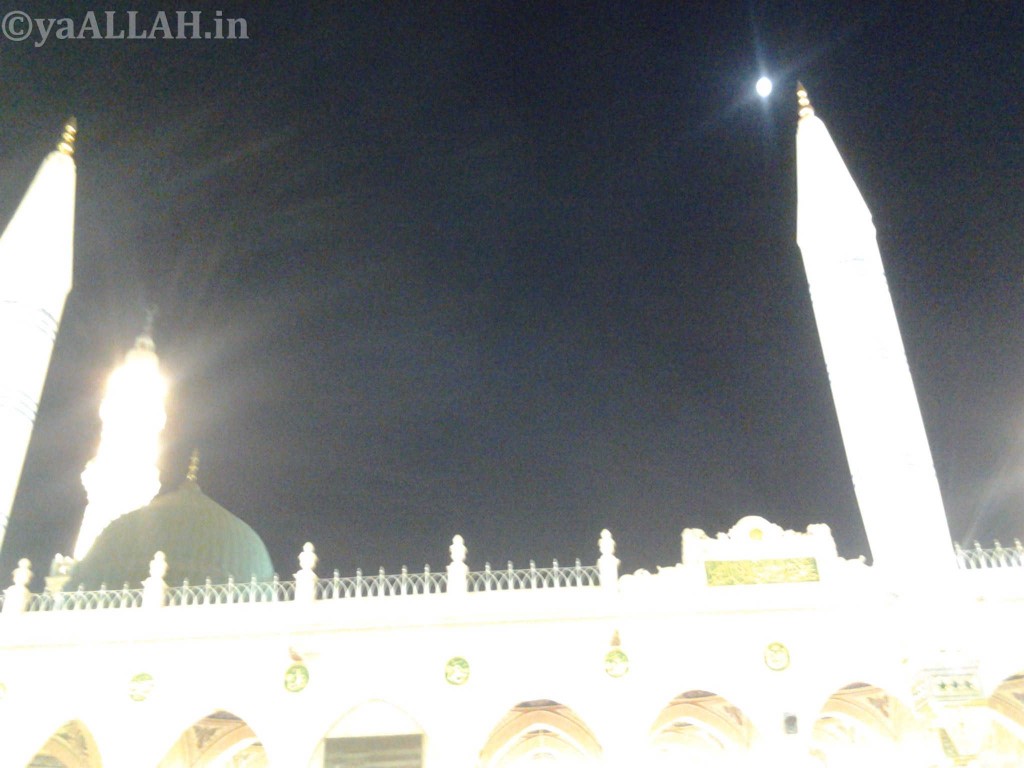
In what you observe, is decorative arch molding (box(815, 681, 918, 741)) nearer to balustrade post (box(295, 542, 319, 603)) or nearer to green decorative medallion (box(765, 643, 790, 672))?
green decorative medallion (box(765, 643, 790, 672))

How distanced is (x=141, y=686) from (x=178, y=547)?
628 cm

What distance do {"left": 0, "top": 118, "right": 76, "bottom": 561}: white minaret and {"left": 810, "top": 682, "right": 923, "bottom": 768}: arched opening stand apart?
639 inches

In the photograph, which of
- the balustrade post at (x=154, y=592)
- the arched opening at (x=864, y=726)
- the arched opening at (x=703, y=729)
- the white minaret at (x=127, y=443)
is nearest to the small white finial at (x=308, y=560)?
the balustrade post at (x=154, y=592)

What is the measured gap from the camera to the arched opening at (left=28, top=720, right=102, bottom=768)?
17.6m

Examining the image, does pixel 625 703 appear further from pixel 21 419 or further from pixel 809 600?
pixel 21 419

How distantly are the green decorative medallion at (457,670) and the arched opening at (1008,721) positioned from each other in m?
9.68

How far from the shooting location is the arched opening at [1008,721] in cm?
1817

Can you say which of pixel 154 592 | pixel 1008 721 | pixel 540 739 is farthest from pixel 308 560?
pixel 1008 721

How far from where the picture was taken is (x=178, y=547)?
2216 centimetres

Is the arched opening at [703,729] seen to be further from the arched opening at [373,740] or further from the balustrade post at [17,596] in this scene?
the balustrade post at [17,596]

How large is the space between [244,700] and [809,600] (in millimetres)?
9501

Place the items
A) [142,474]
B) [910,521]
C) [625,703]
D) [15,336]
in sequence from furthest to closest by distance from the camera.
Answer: [142,474] < [15,336] < [910,521] < [625,703]

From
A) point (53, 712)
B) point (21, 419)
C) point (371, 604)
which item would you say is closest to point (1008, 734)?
point (371, 604)

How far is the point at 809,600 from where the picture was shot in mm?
16578
